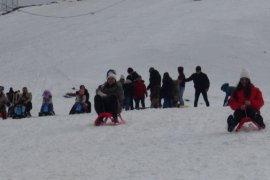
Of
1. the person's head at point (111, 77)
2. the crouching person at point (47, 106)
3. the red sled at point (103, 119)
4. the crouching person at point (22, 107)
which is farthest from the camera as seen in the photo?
the crouching person at point (47, 106)

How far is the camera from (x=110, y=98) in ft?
43.3

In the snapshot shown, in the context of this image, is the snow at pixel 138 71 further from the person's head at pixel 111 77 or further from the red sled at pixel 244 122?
the person's head at pixel 111 77

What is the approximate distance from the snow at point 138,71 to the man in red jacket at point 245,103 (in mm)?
305

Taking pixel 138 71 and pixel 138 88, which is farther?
pixel 138 71

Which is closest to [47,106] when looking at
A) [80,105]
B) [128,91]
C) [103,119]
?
[80,105]

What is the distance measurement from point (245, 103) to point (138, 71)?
21.3 meters

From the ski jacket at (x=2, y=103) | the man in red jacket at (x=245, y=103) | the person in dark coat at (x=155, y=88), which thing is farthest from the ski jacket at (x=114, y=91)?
the ski jacket at (x=2, y=103)

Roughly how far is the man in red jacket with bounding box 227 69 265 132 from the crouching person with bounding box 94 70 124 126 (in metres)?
3.34

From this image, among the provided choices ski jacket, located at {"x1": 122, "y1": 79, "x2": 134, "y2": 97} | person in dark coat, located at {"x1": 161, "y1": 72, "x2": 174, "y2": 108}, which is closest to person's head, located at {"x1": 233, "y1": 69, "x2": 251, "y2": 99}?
person in dark coat, located at {"x1": 161, "y1": 72, "x2": 174, "y2": 108}

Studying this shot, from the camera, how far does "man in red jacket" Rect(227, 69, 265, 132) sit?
411 inches

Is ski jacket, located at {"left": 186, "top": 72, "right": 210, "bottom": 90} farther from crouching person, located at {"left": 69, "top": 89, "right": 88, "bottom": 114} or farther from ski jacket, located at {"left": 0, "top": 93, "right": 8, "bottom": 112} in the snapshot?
ski jacket, located at {"left": 0, "top": 93, "right": 8, "bottom": 112}

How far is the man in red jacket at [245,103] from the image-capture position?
1045 centimetres

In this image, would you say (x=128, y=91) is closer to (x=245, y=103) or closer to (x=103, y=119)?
(x=103, y=119)

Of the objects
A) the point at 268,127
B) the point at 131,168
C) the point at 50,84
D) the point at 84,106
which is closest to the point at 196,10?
the point at 50,84
